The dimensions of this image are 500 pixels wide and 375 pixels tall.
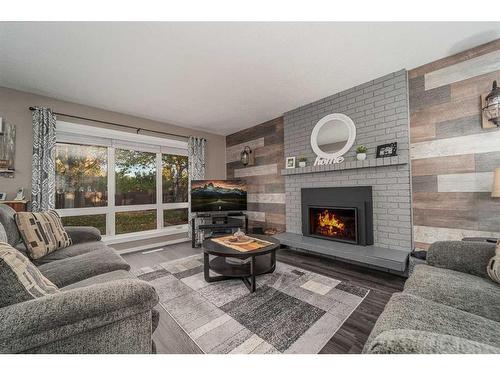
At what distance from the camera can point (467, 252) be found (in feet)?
4.62

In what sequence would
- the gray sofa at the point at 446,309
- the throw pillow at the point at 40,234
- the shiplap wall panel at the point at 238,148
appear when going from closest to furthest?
the gray sofa at the point at 446,309 < the throw pillow at the point at 40,234 < the shiplap wall panel at the point at 238,148

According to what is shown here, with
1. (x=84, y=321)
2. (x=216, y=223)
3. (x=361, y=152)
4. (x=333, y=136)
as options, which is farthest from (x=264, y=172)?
(x=84, y=321)

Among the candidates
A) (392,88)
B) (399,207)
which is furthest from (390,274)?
(392,88)

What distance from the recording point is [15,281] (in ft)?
2.64

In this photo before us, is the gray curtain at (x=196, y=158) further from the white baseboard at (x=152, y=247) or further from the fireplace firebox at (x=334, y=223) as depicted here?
the fireplace firebox at (x=334, y=223)

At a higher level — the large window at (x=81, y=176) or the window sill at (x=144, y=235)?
the large window at (x=81, y=176)

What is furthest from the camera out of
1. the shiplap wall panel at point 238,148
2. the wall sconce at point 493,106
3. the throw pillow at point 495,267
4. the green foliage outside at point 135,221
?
the shiplap wall panel at point 238,148

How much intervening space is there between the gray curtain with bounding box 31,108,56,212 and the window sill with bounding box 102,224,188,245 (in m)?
0.94

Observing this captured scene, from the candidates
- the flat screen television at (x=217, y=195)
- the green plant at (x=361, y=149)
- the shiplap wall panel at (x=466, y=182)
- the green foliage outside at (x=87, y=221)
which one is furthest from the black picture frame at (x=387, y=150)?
the green foliage outside at (x=87, y=221)

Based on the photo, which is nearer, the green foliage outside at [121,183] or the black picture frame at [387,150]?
the black picture frame at [387,150]

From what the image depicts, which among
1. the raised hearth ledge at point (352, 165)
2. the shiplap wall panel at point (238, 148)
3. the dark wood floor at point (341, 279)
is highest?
the shiplap wall panel at point (238, 148)

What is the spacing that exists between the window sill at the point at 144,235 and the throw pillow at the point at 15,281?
2.80m

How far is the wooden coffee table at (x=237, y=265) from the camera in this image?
203cm

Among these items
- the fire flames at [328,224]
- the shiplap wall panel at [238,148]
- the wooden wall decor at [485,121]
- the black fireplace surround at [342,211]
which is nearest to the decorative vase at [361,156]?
the black fireplace surround at [342,211]
